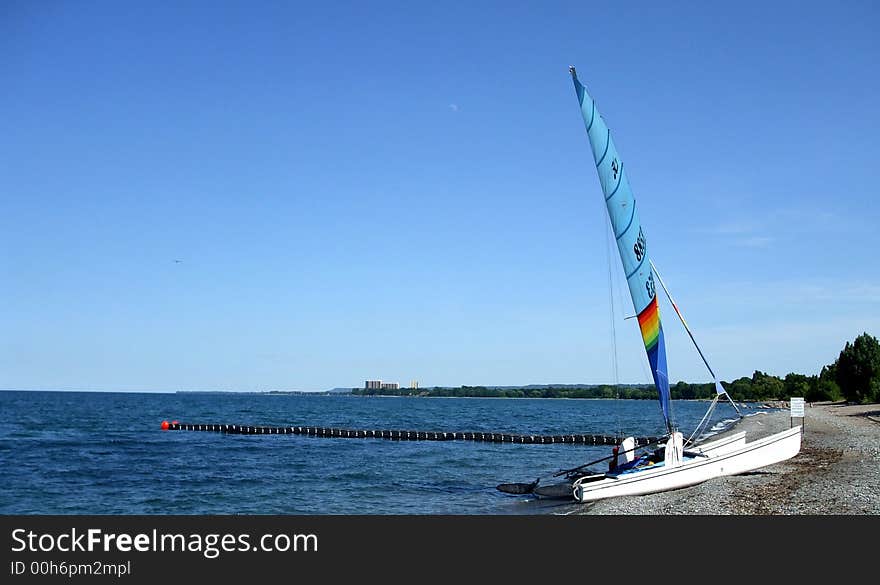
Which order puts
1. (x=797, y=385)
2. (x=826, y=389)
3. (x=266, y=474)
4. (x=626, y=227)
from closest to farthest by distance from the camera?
(x=626, y=227), (x=266, y=474), (x=826, y=389), (x=797, y=385)

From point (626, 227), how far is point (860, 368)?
256 feet

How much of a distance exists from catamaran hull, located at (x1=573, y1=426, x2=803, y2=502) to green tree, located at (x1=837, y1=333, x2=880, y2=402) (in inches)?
2750

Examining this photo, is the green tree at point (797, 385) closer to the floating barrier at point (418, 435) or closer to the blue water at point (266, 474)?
the floating barrier at point (418, 435)

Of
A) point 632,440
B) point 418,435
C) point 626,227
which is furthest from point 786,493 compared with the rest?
point 418,435

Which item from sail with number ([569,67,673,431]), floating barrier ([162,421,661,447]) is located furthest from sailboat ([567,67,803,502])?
floating barrier ([162,421,661,447])

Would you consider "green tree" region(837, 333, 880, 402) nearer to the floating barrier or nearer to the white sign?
the floating barrier

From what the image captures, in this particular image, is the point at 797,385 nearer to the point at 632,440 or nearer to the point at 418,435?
the point at 418,435

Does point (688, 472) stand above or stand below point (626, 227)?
below

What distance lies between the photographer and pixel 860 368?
85438 mm

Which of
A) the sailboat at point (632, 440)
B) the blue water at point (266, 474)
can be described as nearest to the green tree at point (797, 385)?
the blue water at point (266, 474)

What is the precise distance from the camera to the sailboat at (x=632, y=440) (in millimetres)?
20828
